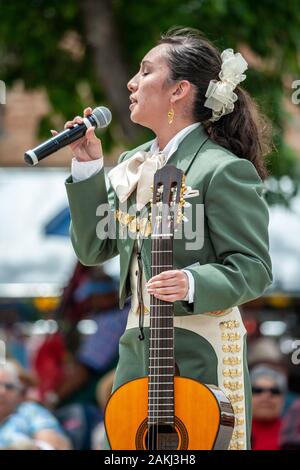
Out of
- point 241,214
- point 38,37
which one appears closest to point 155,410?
point 241,214

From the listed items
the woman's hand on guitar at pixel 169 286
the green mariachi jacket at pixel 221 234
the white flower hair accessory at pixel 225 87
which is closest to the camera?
the woman's hand on guitar at pixel 169 286

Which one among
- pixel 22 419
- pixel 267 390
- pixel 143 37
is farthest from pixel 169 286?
pixel 143 37

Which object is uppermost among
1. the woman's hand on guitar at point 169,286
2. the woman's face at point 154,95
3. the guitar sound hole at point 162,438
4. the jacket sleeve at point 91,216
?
the woman's face at point 154,95

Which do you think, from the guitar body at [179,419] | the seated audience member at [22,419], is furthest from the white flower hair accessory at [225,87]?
the seated audience member at [22,419]

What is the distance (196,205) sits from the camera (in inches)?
145

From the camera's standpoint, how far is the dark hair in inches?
151

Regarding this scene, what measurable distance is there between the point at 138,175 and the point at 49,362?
515 cm

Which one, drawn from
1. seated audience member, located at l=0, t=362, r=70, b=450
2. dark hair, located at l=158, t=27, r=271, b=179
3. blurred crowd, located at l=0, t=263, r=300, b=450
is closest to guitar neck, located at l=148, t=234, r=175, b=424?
dark hair, located at l=158, t=27, r=271, b=179

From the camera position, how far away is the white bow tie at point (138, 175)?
3.77 meters

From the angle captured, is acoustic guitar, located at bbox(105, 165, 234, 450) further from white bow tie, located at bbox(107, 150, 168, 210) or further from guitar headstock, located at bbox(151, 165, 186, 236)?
white bow tie, located at bbox(107, 150, 168, 210)

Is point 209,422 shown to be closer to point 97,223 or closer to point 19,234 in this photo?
point 97,223

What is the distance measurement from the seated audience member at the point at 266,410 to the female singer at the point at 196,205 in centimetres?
323

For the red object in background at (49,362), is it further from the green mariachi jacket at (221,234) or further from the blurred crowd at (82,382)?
the green mariachi jacket at (221,234)

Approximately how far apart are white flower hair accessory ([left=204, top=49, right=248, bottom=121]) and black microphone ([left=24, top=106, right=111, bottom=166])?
331 millimetres
